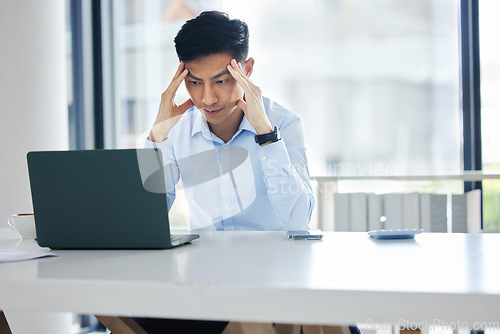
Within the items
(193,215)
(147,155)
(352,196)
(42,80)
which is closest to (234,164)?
(193,215)

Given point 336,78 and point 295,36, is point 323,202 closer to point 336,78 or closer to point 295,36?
point 336,78

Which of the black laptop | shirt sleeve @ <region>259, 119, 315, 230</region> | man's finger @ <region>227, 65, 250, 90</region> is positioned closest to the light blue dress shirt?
shirt sleeve @ <region>259, 119, 315, 230</region>

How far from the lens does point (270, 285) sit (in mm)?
674

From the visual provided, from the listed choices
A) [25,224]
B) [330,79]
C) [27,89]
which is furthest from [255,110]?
[27,89]

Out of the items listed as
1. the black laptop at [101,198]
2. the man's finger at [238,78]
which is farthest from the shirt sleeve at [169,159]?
the black laptop at [101,198]

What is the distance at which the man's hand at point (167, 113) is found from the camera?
219 centimetres

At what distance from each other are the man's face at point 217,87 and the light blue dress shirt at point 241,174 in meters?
0.07

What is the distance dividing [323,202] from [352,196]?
0.21 metres

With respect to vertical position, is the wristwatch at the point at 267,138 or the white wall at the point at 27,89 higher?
the white wall at the point at 27,89

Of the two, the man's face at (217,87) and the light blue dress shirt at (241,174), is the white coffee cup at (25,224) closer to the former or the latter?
the light blue dress shirt at (241,174)

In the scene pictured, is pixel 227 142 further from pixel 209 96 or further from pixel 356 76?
pixel 356 76

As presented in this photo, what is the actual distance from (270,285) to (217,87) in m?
1.85

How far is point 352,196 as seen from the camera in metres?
2.43

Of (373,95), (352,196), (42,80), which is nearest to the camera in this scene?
(352,196)
